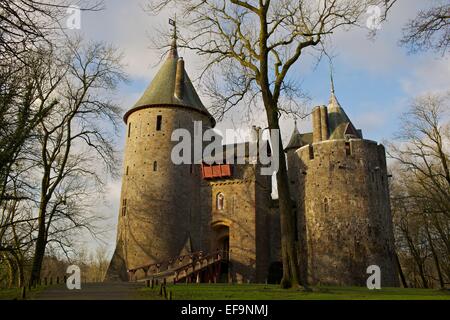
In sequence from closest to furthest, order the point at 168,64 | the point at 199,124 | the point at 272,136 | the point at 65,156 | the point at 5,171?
1. the point at 5,171
2. the point at 272,136
3. the point at 65,156
4. the point at 199,124
5. the point at 168,64

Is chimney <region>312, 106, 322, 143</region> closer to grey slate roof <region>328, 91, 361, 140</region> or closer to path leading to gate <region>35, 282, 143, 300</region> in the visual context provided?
grey slate roof <region>328, 91, 361, 140</region>

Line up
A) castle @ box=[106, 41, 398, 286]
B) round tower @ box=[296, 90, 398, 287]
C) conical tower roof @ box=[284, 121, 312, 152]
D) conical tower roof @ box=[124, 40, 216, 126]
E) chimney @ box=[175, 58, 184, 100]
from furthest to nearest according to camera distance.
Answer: conical tower roof @ box=[284, 121, 312, 152], chimney @ box=[175, 58, 184, 100], conical tower roof @ box=[124, 40, 216, 126], castle @ box=[106, 41, 398, 286], round tower @ box=[296, 90, 398, 287]

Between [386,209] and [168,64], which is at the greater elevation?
[168,64]

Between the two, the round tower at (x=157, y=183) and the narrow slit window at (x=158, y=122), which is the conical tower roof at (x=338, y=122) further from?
the narrow slit window at (x=158, y=122)

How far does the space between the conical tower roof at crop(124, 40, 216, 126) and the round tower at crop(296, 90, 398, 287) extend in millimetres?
9159

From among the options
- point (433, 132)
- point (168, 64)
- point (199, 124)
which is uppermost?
point (168, 64)

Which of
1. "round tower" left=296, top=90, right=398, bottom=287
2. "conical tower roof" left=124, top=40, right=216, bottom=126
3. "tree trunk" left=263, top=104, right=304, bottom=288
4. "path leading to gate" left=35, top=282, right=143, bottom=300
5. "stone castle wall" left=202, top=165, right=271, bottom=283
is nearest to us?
"path leading to gate" left=35, top=282, right=143, bottom=300

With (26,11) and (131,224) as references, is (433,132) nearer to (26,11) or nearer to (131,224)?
(131,224)

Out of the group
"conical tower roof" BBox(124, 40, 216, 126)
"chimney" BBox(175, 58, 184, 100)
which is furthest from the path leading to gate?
"chimney" BBox(175, 58, 184, 100)

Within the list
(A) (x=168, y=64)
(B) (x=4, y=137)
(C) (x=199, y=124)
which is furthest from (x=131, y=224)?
(B) (x=4, y=137)

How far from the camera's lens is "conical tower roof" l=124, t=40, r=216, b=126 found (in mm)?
29172

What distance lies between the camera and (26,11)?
618cm

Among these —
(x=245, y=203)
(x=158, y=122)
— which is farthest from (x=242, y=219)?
(x=158, y=122)

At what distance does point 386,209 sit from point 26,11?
74.8 ft
